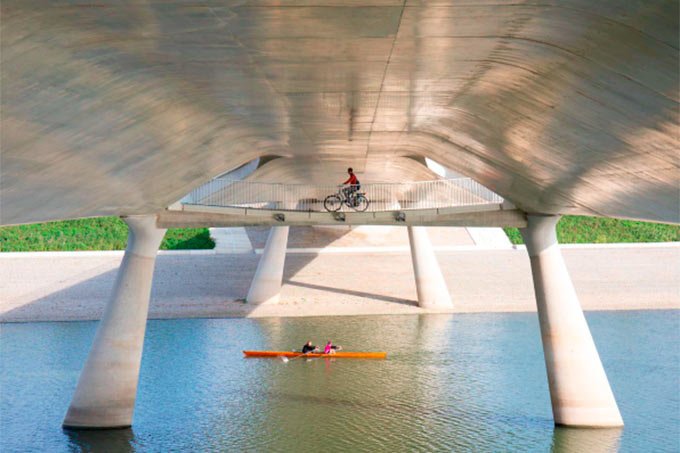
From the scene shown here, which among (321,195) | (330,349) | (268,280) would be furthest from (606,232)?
(330,349)

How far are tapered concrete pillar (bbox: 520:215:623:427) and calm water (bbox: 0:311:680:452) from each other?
0.77 metres

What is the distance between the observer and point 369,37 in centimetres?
1630

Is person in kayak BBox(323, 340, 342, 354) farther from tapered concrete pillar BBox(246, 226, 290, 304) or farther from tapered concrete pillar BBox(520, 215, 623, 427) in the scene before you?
tapered concrete pillar BBox(246, 226, 290, 304)

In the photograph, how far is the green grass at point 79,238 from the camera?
219ft

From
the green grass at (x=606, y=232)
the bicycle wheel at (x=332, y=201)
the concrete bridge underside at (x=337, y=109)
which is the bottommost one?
the concrete bridge underside at (x=337, y=109)

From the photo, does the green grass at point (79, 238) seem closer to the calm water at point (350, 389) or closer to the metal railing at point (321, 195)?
the calm water at point (350, 389)

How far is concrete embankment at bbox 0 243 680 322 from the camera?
54.5 meters

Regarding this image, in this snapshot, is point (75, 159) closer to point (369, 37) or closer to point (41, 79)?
point (41, 79)

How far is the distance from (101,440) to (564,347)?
15.3 m

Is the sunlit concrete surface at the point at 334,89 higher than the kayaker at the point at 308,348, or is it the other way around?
the sunlit concrete surface at the point at 334,89

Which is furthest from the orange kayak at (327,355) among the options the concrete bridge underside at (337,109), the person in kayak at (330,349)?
the concrete bridge underside at (337,109)

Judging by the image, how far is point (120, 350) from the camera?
32406mm

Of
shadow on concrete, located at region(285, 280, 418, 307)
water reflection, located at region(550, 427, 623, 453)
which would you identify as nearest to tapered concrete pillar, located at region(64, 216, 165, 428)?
water reflection, located at region(550, 427, 623, 453)

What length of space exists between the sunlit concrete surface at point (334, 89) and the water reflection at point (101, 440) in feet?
22.9
